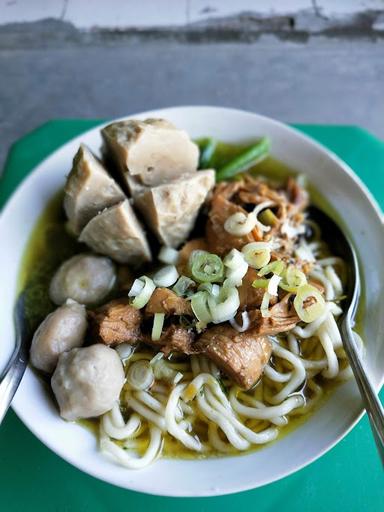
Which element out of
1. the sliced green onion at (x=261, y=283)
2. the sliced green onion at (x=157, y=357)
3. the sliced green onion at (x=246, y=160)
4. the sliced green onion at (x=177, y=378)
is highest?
the sliced green onion at (x=246, y=160)

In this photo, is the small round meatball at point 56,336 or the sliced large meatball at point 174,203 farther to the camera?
the sliced large meatball at point 174,203

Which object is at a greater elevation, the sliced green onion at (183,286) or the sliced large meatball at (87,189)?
the sliced large meatball at (87,189)

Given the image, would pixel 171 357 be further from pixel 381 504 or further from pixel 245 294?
pixel 381 504

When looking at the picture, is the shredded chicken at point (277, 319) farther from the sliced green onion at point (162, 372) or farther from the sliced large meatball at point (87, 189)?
the sliced large meatball at point (87, 189)

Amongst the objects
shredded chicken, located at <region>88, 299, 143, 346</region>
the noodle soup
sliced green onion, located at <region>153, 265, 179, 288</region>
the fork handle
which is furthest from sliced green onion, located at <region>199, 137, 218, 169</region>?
the fork handle

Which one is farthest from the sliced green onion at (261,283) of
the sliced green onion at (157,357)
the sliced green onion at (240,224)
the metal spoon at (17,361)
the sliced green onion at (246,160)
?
the metal spoon at (17,361)

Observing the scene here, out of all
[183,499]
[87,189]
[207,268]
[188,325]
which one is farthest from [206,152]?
[183,499]

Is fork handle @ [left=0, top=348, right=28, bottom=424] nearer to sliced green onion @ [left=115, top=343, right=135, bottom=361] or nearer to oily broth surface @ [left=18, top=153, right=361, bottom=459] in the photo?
oily broth surface @ [left=18, top=153, right=361, bottom=459]
